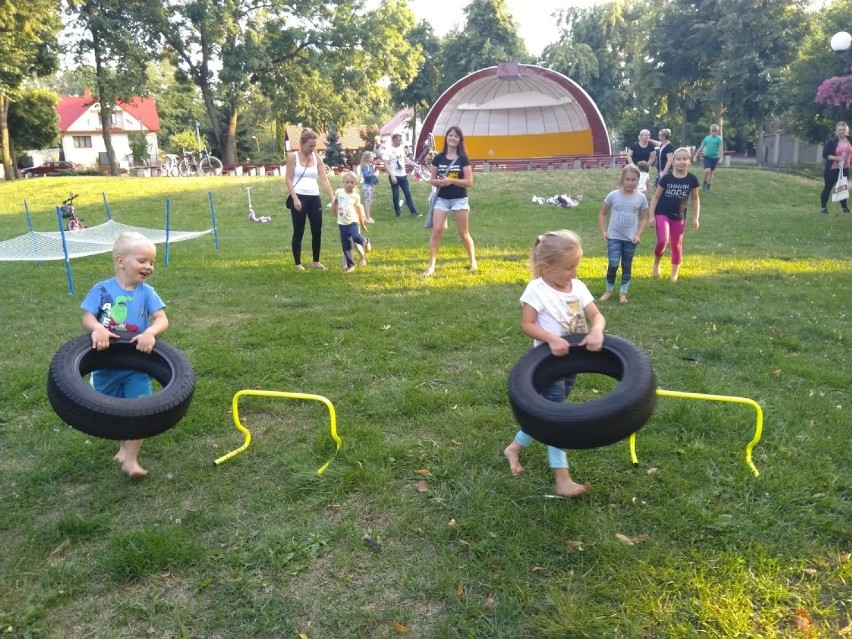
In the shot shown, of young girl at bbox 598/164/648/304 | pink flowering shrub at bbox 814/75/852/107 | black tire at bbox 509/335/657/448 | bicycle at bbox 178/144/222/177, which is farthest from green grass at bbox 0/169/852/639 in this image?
bicycle at bbox 178/144/222/177

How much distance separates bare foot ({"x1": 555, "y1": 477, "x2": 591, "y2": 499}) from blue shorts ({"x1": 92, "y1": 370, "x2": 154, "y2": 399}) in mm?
2529

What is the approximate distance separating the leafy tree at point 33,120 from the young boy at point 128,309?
4484 centimetres

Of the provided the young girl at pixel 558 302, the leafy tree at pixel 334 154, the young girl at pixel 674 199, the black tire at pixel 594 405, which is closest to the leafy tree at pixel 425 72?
the leafy tree at pixel 334 154

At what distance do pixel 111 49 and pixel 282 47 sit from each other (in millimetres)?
8833

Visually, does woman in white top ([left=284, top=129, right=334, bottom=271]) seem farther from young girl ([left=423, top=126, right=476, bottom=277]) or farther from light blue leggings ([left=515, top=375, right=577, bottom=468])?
light blue leggings ([left=515, top=375, right=577, bottom=468])

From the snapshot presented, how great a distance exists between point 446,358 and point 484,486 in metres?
2.21

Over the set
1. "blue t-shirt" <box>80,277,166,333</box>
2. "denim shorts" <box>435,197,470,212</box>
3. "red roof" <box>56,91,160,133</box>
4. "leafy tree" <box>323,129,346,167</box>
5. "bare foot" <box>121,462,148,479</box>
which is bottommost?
"bare foot" <box>121,462,148,479</box>

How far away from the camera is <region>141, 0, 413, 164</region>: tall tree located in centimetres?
3297

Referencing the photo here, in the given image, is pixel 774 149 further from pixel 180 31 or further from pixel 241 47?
pixel 180 31

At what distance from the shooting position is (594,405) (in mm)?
2998

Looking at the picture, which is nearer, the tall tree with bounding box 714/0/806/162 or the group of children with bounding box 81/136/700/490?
the group of children with bounding box 81/136/700/490

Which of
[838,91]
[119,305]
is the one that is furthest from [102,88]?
[119,305]

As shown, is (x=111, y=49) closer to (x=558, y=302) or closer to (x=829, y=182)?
(x=829, y=182)

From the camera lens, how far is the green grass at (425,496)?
9.05 feet
